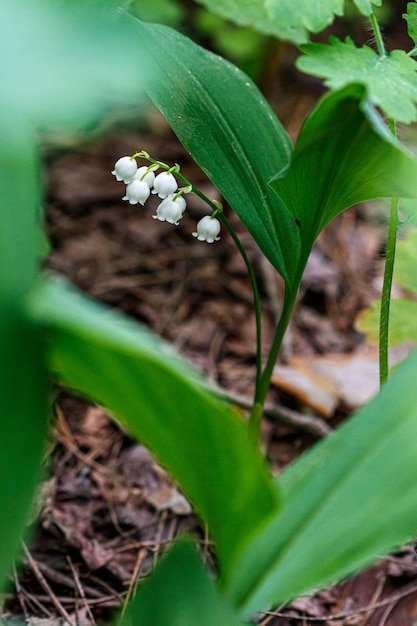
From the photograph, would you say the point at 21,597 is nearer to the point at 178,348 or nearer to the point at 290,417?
the point at 290,417

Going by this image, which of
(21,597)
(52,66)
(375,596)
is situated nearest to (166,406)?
(52,66)

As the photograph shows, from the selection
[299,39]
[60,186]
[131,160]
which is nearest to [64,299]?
[131,160]

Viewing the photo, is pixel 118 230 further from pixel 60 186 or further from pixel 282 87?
pixel 282 87

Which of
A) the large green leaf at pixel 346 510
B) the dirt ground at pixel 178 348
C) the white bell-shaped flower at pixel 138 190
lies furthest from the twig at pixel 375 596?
the white bell-shaped flower at pixel 138 190

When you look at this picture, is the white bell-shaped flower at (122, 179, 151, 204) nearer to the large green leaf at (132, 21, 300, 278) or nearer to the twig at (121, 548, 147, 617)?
the large green leaf at (132, 21, 300, 278)

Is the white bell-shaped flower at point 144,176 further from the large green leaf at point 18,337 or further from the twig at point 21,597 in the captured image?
the twig at point 21,597

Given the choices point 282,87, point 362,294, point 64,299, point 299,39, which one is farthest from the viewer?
point 282,87
